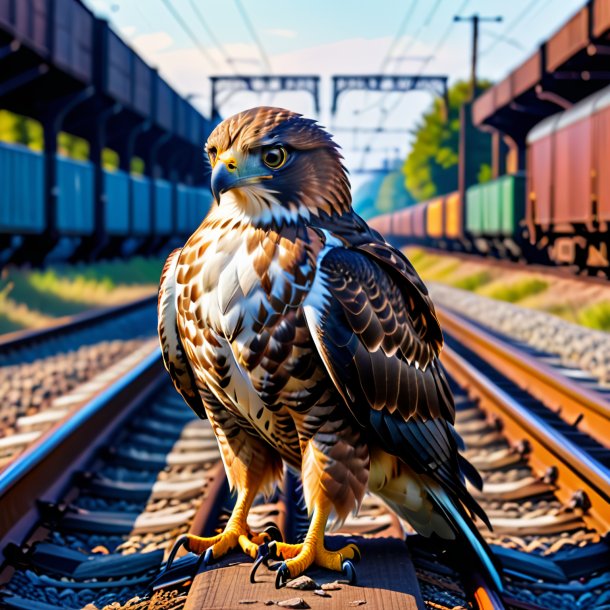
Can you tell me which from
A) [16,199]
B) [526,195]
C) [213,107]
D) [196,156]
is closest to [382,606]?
[16,199]

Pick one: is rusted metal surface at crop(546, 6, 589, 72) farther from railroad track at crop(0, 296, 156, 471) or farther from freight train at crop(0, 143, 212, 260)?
freight train at crop(0, 143, 212, 260)

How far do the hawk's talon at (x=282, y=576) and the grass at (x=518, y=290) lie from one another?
54.4ft

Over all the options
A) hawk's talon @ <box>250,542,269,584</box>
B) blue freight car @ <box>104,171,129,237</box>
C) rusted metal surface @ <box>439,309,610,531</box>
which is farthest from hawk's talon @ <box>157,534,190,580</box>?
blue freight car @ <box>104,171,129,237</box>

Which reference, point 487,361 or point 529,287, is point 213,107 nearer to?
point 529,287

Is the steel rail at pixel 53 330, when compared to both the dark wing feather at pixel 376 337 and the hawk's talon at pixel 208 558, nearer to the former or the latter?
the hawk's talon at pixel 208 558

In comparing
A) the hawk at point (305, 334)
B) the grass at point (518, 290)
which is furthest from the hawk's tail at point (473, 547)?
the grass at point (518, 290)

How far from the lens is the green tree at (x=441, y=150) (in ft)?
169

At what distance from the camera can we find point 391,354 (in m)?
2.87

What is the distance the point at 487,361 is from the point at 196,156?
99.6ft

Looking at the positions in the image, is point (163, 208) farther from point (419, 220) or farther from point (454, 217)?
point (419, 220)

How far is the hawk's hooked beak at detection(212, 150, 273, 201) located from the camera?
2566mm

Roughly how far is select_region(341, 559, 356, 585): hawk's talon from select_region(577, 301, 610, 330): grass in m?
11.1

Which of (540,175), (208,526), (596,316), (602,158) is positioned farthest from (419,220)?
(208,526)

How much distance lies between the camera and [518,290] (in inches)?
772
